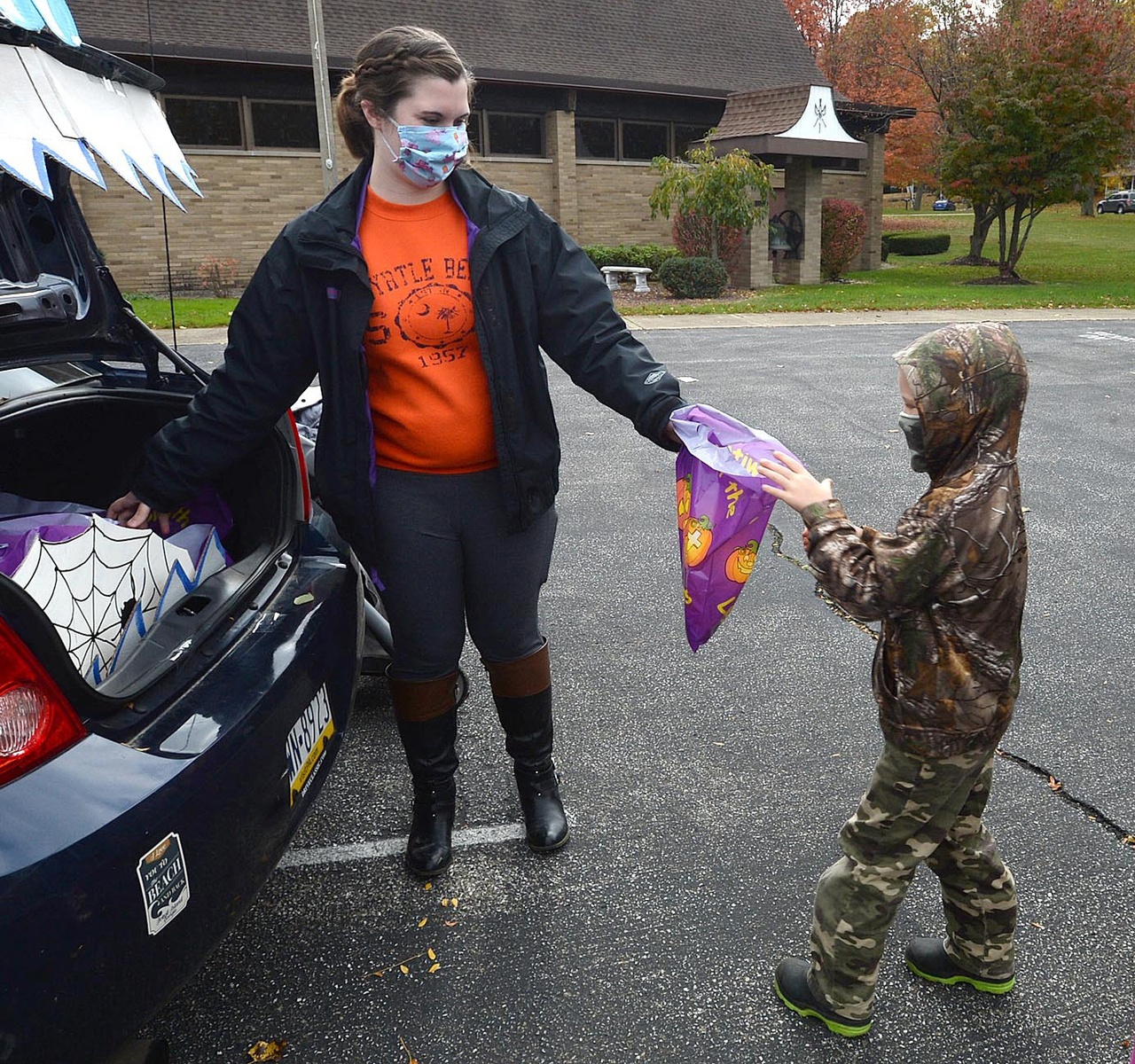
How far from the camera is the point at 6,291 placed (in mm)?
2346

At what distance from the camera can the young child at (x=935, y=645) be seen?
72.8 inches

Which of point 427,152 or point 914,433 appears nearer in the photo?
point 914,433

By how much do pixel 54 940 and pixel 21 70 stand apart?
60.5 inches

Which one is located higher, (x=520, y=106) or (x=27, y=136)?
(x=520, y=106)

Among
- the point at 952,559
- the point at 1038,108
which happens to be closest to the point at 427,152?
the point at 952,559

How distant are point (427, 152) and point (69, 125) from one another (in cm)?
73

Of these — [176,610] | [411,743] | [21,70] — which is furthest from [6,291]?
[411,743]

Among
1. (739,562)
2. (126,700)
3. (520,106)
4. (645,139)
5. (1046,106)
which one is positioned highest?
(520,106)

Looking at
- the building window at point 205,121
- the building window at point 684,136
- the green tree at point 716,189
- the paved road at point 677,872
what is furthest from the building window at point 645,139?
the paved road at point 677,872

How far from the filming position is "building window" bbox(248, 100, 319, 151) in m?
19.6

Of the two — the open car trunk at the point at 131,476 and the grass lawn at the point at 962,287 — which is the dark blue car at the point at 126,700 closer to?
the open car trunk at the point at 131,476

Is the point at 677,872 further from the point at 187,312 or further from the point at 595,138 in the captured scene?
the point at 595,138

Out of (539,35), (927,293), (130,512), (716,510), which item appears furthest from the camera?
(539,35)

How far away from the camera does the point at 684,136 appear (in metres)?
23.8
